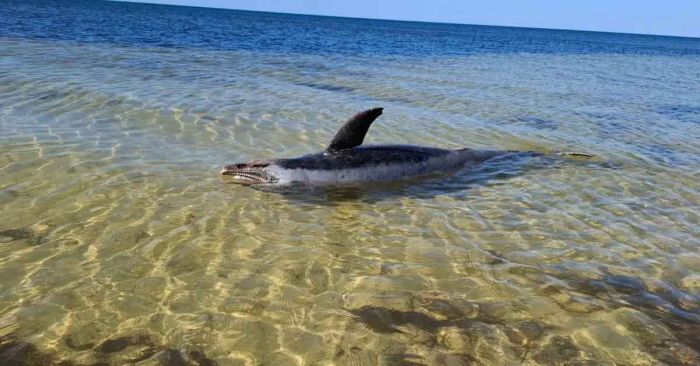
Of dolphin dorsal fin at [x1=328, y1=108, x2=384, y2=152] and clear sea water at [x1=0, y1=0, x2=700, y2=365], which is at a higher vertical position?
dolphin dorsal fin at [x1=328, y1=108, x2=384, y2=152]

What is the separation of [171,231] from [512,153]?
7.47 m

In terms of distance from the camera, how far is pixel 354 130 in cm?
828

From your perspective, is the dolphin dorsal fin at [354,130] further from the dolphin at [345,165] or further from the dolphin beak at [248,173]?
the dolphin beak at [248,173]

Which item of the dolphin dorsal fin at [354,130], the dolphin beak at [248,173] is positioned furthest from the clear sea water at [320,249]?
the dolphin dorsal fin at [354,130]

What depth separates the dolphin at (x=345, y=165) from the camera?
8203 mm

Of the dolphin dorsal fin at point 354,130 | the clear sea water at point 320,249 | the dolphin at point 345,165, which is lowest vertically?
the clear sea water at point 320,249

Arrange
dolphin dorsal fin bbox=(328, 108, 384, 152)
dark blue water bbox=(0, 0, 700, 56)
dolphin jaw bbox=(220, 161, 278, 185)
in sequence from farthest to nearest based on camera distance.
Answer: dark blue water bbox=(0, 0, 700, 56)
dolphin jaw bbox=(220, 161, 278, 185)
dolphin dorsal fin bbox=(328, 108, 384, 152)

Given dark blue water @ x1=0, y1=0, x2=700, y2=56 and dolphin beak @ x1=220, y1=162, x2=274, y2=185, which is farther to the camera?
dark blue water @ x1=0, y1=0, x2=700, y2=56

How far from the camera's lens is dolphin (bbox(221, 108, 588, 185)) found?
26.9 ft

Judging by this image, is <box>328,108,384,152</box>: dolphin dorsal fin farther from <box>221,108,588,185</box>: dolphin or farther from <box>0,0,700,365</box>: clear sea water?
<box>0,0,700,365</box>: clear sea water

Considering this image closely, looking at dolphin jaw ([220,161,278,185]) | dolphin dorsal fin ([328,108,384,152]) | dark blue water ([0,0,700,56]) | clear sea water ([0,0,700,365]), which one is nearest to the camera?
clear sea water ([0,0,700,365])

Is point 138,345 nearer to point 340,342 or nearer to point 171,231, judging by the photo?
point 340,342

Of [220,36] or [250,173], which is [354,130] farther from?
[220,36]

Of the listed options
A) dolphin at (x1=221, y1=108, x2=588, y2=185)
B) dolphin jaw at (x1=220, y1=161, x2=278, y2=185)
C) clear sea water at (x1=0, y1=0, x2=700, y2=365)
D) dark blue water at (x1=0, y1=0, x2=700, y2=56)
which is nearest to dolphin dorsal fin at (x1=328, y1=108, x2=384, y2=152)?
dolphin at (x1=221, y1=108, x2=588, y2=185)
